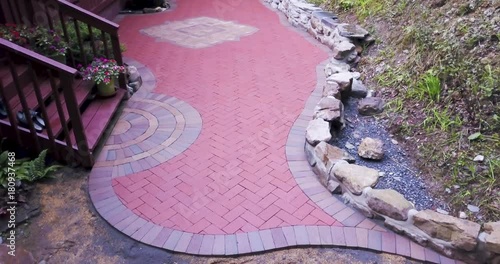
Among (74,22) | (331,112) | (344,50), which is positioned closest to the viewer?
(331,112)

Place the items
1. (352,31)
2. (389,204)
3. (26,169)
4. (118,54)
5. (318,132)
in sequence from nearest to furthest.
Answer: (389,204) → (26,169) → (318,132) → (118,54) → (352,31)

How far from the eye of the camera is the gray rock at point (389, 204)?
107 inches

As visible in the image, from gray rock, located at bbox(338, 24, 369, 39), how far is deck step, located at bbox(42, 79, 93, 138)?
12.6 ft

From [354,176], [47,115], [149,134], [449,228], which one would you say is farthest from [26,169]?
[449,228]

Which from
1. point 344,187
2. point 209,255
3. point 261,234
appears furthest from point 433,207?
point 209,255

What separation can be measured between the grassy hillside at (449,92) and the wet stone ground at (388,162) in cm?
9

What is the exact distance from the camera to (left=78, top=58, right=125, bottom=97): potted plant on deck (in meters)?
4.16

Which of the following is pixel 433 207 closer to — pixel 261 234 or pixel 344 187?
pixel 344 187

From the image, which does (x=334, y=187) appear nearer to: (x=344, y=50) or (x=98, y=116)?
(x=98, y=116)

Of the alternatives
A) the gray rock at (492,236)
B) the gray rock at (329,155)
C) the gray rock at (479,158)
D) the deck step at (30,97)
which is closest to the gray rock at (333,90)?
the gray rock at (329,155)

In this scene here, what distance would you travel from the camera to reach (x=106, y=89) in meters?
4.35

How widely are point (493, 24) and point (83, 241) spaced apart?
169 inches

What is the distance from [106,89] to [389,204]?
3.21 meters

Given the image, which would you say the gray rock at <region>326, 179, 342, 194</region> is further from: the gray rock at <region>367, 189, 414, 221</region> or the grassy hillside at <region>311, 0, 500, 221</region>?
the grassy hillside at <region>311, 0, 500, 221</region>
